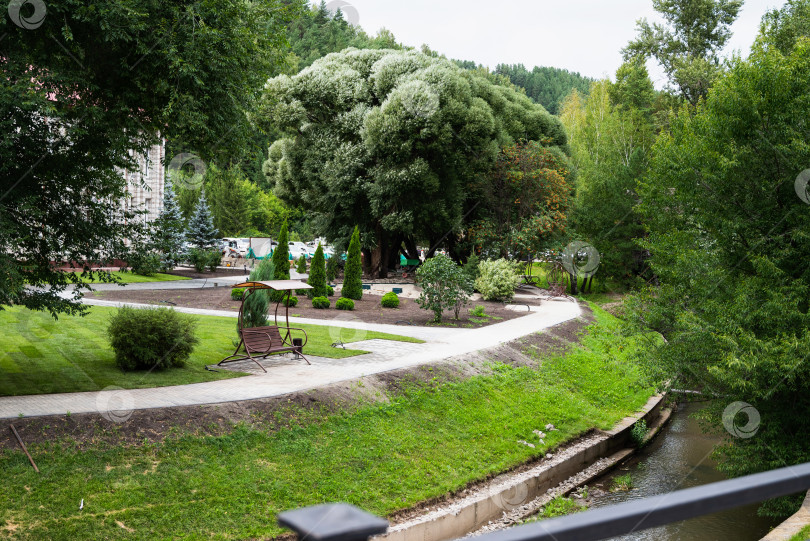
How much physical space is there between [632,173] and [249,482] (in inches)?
1212

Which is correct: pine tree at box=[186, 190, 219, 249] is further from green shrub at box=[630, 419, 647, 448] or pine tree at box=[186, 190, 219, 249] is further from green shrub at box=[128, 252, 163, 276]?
green shrub at box=[630, 419, 647, 448]

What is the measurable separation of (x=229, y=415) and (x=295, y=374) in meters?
2.80

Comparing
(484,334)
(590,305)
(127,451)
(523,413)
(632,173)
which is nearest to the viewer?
(127,451)

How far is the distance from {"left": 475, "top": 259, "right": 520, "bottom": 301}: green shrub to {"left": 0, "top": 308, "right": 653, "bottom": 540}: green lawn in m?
12.4

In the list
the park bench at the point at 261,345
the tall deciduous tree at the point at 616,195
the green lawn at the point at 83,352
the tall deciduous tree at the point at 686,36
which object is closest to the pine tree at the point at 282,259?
the green lawn at the point at 83,352

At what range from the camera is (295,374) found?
39.9 feet

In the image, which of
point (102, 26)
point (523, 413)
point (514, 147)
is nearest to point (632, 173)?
point (514, 147)

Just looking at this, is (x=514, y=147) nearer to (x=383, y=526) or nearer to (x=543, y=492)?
(x=543, y=492)

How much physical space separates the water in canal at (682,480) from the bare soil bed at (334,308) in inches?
269

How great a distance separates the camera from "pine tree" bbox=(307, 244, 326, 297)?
910 inches

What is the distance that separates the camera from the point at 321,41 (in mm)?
71938

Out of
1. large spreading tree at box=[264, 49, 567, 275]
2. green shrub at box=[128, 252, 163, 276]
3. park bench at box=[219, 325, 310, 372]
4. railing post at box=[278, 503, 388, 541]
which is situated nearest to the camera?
railing post at box=[278, 503, 388, 541]

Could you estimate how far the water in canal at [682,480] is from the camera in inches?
387

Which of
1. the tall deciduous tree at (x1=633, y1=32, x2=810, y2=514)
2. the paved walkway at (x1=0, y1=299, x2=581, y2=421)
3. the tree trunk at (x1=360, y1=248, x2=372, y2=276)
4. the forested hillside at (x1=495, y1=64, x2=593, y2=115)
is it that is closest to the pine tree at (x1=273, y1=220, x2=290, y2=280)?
the paved walkway at (x1=0, y1=299, x2=581, y2=421)
